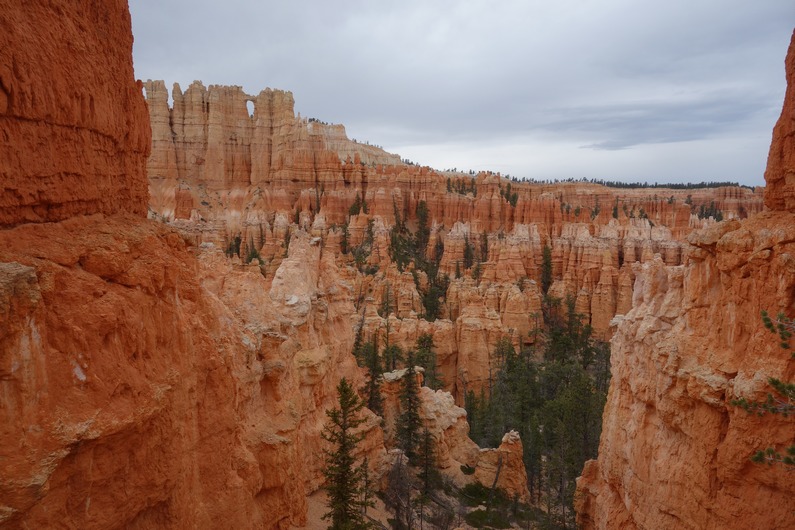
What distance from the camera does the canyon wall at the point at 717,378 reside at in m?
6.82

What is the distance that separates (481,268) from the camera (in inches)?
1826

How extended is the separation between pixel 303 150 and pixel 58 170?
59.7m

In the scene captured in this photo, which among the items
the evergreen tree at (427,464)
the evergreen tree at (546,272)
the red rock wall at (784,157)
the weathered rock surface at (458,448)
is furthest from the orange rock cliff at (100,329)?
the evergreen tree at (546,272)

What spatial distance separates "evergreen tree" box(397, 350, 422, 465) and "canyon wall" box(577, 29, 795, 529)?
9.49 metres

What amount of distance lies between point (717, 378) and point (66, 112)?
30.1ft

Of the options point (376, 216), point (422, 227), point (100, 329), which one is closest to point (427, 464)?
point (100, 329)

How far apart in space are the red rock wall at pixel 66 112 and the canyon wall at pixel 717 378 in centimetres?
877

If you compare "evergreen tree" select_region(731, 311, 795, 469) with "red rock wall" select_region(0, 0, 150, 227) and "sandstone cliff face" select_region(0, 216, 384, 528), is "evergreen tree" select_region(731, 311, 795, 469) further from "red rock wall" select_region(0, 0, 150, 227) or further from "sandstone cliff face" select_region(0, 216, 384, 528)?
"red rock wall" select_region(0, 0, 150, 227)

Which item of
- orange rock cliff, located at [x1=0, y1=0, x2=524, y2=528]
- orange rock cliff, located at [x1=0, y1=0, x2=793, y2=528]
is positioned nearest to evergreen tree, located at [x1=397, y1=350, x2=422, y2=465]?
orange rock cliff, located at [x1=0, y1=0, x2=793, y2=528]

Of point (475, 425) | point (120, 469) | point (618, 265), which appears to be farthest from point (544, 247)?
point (120, 469)

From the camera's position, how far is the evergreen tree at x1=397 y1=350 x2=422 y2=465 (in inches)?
739

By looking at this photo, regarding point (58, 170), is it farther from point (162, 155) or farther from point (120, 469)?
point (162, 155)

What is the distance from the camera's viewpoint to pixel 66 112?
16.8 ft

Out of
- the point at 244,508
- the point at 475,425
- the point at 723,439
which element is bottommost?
the point at 475,425
